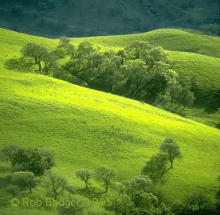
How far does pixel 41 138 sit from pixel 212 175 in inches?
1266

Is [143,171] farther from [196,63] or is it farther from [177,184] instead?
[196,63]

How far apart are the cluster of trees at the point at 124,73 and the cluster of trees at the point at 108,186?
5260cm

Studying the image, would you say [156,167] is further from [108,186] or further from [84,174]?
[84,174]

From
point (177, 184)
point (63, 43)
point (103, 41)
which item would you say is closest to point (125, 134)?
point (177, 184)

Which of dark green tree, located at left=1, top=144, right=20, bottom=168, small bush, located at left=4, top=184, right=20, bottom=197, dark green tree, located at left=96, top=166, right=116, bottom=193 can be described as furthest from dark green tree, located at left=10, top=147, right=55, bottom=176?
dark green tree, located at left=96, top=166, right=116, bottom=193

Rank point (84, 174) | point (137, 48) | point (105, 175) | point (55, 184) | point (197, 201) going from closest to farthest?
point (55, 184) < point (197, 201) < point (84, 174) < point (105, 175) < point (137, 48)

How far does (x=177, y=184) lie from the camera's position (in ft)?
165

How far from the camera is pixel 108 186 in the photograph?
4872 cm

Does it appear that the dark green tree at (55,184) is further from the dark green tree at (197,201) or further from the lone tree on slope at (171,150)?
the lone tree on slope at (171,150)

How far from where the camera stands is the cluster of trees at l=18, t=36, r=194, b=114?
337 feet

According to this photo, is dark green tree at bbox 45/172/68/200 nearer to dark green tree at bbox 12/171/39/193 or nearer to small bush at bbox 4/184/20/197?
dark green tree at bbox 12/171/39/193

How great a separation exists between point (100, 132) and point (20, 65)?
55.0 m

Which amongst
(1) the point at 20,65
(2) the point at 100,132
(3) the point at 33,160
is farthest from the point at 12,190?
(1) the point at 20,65

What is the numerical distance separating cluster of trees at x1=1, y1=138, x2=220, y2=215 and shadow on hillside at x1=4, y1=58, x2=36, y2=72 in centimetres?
5889
